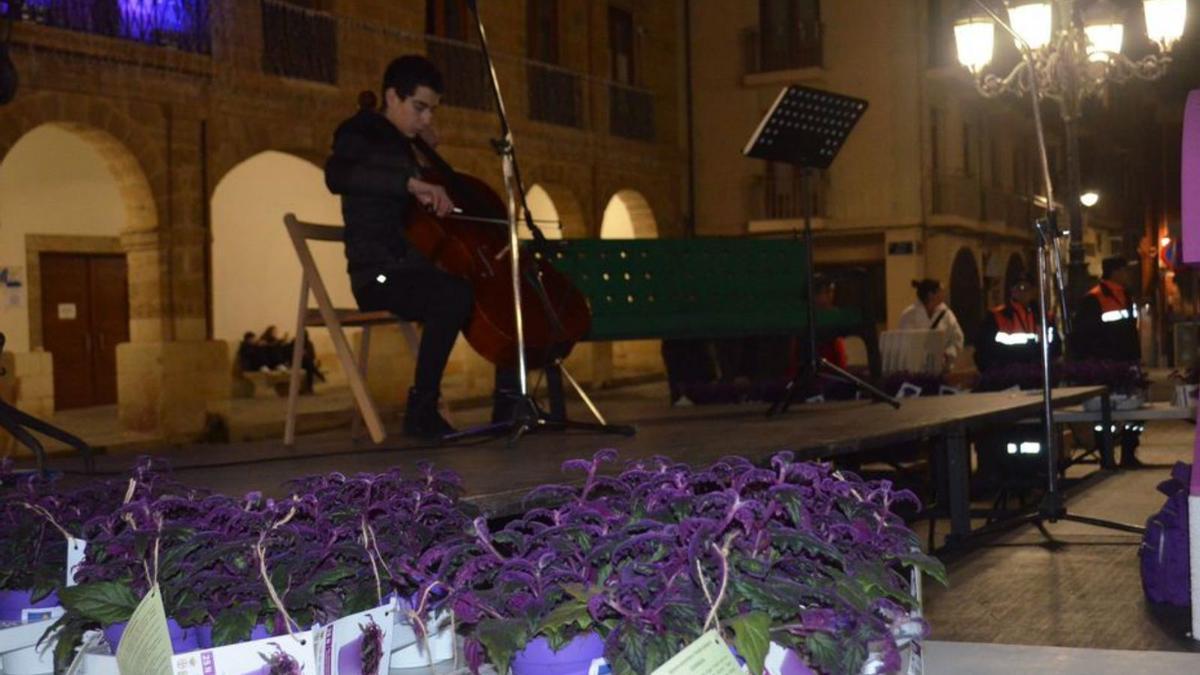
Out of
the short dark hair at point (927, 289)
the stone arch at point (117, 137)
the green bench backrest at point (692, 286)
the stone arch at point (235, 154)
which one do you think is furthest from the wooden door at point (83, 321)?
the green bench backrest at point (692, 286)

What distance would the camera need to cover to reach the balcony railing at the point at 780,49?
74.1ft

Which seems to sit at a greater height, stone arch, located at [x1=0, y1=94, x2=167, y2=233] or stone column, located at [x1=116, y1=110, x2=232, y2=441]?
stone arch, located at [x1=0, y1=94, x2=167, y2=233]

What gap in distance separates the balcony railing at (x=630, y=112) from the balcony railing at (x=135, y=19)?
7621 millimetres

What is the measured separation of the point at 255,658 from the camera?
1840 millimetres

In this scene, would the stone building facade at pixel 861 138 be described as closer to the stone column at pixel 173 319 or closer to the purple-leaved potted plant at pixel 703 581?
the stone column at pixel 173 319

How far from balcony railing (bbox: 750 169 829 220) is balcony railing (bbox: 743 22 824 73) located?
5.50 ft

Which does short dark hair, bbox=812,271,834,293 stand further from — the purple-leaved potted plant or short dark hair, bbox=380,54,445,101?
the purple-leaved potted plant

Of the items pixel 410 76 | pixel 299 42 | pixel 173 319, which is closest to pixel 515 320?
pixel 410 76

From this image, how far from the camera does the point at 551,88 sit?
738 inches

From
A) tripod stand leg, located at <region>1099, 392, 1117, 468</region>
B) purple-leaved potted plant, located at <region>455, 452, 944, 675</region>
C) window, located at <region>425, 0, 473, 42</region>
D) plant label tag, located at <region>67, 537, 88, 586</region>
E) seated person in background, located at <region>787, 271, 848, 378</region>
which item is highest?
window, located at <region>425, 0, 473, 42</region>

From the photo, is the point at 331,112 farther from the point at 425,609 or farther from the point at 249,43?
the point at 425,609

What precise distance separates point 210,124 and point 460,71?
396 centimetres

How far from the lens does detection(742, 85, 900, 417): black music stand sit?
534 cm

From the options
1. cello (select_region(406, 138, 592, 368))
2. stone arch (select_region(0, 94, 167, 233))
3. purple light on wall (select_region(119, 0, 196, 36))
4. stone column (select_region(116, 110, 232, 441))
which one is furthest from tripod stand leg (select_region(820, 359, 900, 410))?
purple light on wall (select_region(119, 0, 196, 36))
